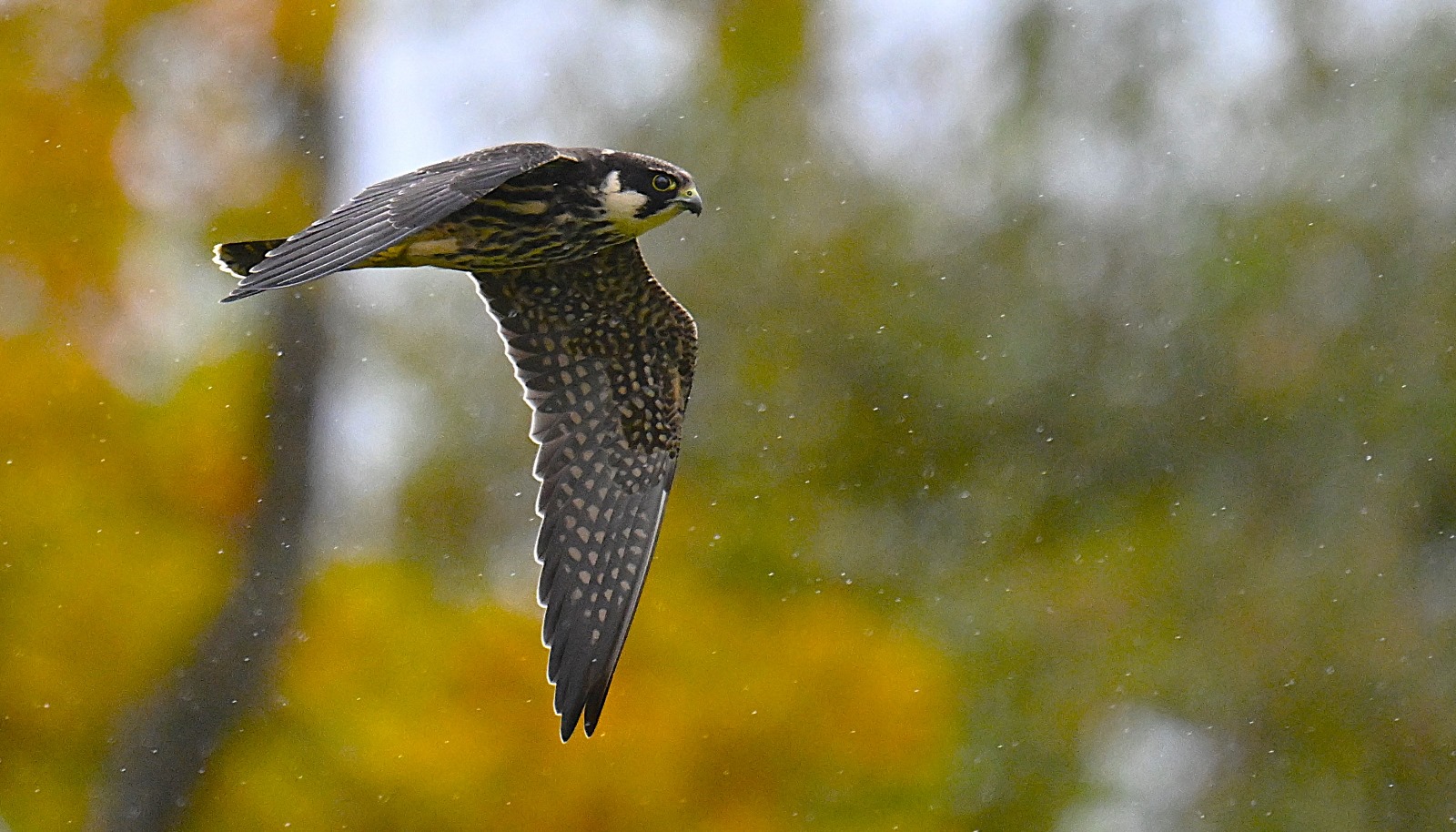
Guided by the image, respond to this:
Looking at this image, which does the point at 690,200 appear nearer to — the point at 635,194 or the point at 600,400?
the point at 635,194

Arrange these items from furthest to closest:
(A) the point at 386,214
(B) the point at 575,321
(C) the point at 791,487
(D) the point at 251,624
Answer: (C) the point at 791,487 → (D) the point at 251,624 → (B) the point at 575,321 → (A) the point at 386,214

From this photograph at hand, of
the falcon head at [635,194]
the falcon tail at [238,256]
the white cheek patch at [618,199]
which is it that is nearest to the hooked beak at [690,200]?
the falcon head at [635,194]

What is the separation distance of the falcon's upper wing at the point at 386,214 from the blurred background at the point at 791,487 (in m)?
6.78

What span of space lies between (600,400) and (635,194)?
83 centimetres

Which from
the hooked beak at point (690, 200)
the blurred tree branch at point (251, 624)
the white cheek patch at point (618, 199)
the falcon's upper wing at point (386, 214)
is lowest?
the falcon's upper wing at point (386, 214)

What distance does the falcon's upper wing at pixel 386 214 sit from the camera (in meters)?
3.48

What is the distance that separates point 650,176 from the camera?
4.30 metres

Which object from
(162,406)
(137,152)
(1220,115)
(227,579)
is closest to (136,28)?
(137,152)

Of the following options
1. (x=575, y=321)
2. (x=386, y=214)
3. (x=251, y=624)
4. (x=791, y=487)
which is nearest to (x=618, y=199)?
(x=575, y=321)

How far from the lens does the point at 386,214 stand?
3719 millimetres

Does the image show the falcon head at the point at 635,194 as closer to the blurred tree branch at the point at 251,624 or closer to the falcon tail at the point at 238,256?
the falcon tail at the point at 238,256

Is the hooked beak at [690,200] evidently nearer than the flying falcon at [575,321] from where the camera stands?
No

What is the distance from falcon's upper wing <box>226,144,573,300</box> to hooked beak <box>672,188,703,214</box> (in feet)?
1.23

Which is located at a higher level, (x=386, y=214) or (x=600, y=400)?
(x=600, y=400)
